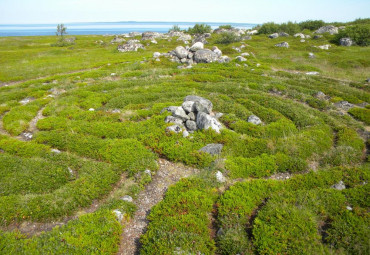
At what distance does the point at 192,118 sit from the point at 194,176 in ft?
22.7

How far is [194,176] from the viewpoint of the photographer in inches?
545

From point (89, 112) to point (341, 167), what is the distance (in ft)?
73.0

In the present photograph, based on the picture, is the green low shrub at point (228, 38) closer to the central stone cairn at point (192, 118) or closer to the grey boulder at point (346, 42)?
the grey boulder at point (346, 42)

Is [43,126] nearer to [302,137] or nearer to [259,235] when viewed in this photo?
[259,235]

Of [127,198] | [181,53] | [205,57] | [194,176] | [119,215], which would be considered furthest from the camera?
[181,53]

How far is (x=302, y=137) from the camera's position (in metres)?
17.9

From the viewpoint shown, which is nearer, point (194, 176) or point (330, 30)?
point (194, 176)

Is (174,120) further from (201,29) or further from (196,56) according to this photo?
(201,29)

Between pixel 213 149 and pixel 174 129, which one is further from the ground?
pixel 174 129

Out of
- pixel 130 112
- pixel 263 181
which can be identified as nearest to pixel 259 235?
pixel 263 181

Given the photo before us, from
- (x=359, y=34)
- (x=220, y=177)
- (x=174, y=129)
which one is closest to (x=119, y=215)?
(x=220, y=177)

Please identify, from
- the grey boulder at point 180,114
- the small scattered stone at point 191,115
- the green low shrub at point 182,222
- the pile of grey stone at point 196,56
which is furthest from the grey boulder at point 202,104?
the pile of grey stone at point 196,56

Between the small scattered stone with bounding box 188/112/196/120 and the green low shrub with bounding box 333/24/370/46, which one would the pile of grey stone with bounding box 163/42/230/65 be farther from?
the green low shrub with bounding box 333/24/370/46

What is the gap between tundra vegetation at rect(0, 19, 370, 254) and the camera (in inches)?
379
